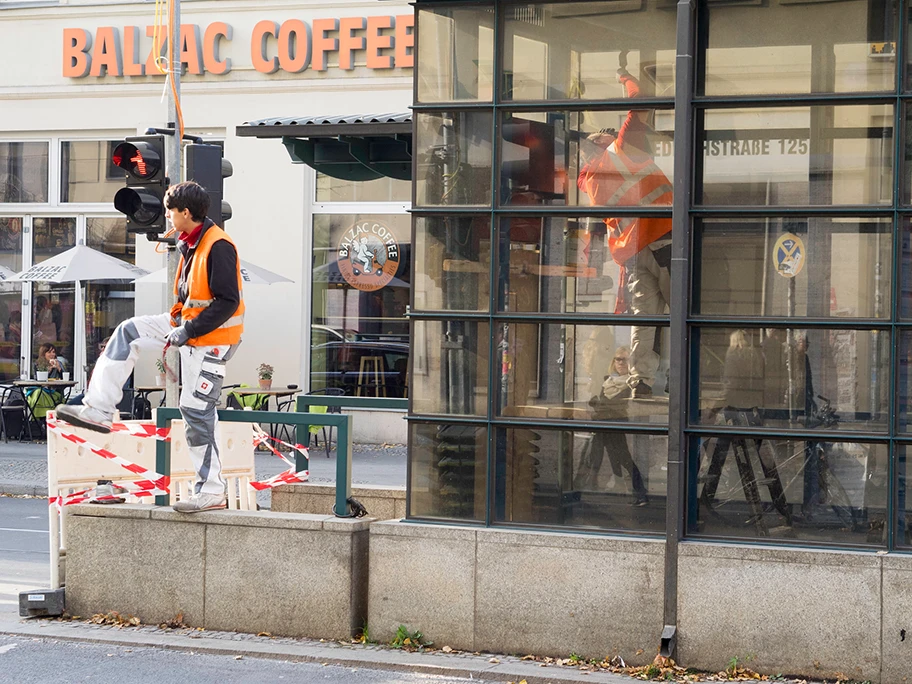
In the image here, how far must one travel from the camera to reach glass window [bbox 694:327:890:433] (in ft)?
20.9

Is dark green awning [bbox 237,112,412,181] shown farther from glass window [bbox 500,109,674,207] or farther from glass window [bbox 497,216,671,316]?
glass window [bbox 497,216,671,316]

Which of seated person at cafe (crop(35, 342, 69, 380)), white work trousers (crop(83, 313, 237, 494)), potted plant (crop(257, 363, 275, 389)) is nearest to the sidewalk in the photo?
potted plant (crop(257, 363, 275, 389))

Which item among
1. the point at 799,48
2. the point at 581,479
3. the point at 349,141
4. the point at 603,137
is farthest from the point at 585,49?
the point at 349,141

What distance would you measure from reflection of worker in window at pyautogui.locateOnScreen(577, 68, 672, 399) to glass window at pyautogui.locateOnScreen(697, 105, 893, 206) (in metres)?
0.30

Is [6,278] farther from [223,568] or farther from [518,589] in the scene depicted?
[518,589]

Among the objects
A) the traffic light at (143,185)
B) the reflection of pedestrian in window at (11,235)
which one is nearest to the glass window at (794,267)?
the traffic light at (143,185)

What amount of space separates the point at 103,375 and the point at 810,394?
3.85m

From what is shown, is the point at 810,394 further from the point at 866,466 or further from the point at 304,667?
the point at 304,667

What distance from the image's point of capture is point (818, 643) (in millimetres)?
6242

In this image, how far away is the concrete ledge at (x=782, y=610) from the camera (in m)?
6.18

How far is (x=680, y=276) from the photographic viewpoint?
21.5ft

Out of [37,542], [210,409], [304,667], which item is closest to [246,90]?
[37,542]

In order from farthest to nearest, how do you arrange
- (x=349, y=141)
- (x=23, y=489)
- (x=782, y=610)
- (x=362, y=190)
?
(x=362, y=190), (x=23, y=489), (x=349, y=141), (x=782, y=610)

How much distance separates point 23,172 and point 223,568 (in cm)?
1604
